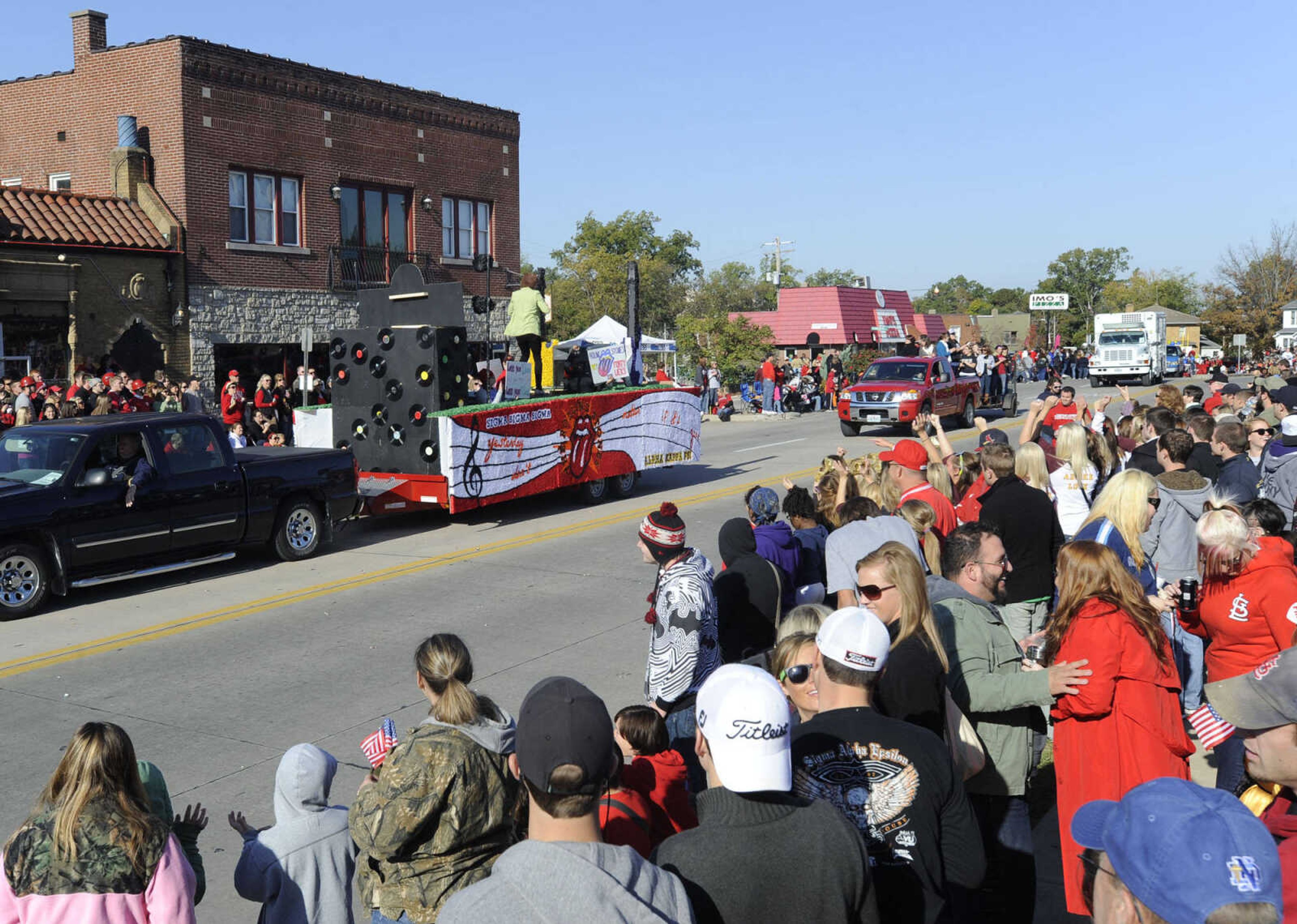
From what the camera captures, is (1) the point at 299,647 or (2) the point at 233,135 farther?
(2) the point at 233,135

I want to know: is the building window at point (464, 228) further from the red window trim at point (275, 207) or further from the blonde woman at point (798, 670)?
the blonde woman at point (798, 670)

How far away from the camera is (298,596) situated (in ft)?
38.8

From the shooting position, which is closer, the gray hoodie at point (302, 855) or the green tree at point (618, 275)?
the gray hoodie at point (302, 855)

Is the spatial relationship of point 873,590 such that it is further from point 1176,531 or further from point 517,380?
point 517,380

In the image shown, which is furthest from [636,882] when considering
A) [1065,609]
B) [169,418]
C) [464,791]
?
[169,418]

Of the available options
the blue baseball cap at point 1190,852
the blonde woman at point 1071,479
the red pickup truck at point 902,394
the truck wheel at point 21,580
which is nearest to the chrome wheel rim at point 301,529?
the truck wheel at point 21,580

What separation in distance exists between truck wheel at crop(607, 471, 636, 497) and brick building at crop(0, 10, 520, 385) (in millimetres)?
11489

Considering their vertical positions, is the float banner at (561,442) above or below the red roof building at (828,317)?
below

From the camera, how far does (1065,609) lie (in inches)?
179

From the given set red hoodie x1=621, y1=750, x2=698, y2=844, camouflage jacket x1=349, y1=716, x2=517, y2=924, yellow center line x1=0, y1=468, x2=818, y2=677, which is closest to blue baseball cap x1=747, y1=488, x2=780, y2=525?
red hoodie x1=621, y1=750, x2=698, y2=844

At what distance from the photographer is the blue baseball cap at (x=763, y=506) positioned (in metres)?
7.28

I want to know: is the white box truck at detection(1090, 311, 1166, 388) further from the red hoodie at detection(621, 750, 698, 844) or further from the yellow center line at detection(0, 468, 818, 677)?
the red hoodie at detection(621, 750, 698, 844)

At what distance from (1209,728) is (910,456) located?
4283mm

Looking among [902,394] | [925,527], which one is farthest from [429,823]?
[902,394]
